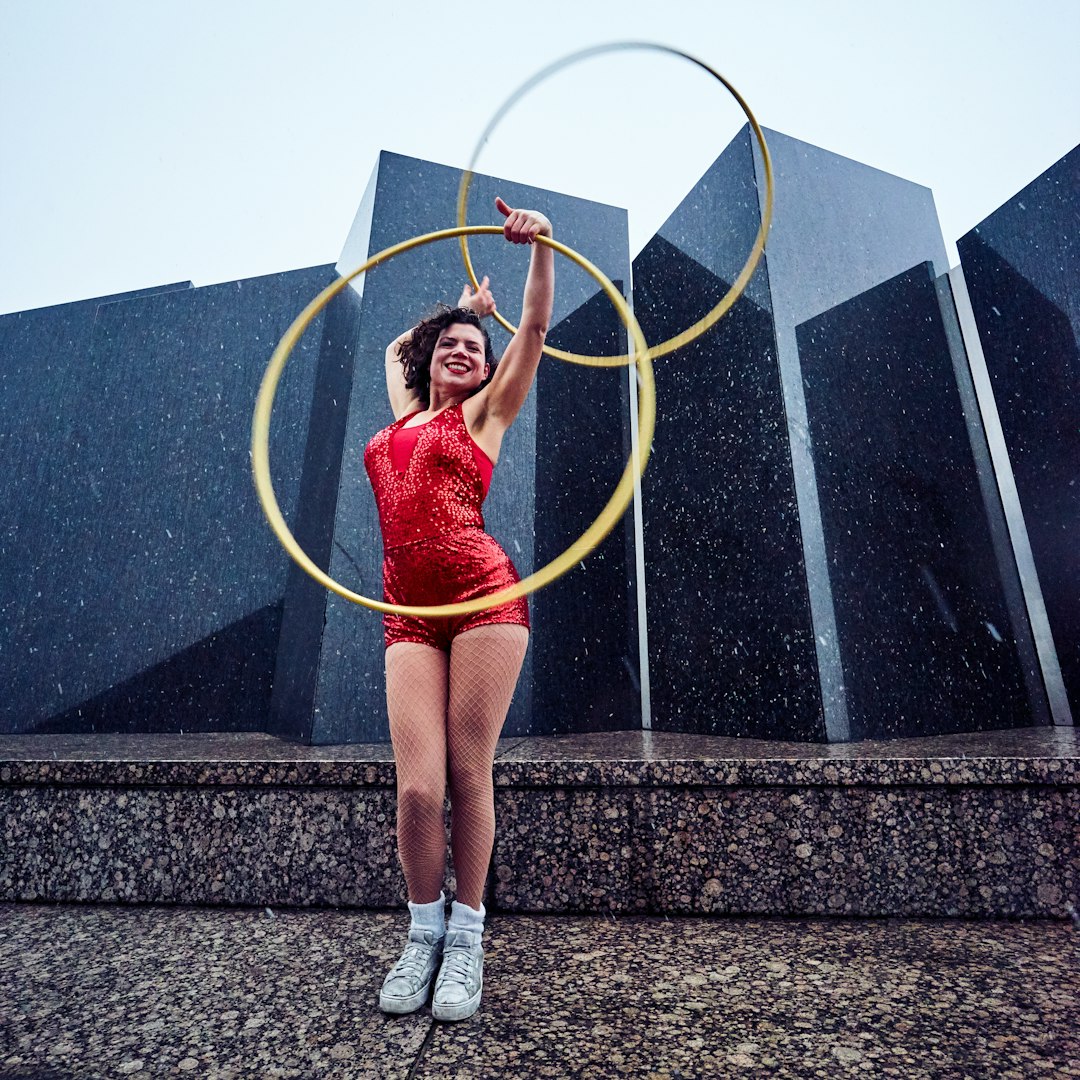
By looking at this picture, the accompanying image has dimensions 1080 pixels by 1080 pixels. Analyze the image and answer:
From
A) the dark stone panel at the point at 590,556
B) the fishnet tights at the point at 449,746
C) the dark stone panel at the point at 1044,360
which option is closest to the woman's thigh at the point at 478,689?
the fishnet tights at the point at 449,746

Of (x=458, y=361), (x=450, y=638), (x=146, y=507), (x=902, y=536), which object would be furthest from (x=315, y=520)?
(x=902, y=536)

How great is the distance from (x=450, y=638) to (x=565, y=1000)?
80cm

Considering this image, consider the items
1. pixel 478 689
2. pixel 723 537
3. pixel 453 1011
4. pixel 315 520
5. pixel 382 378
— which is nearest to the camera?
pixel 453 1011

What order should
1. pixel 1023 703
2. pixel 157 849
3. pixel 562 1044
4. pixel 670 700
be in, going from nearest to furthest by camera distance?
pixel 562 1044 → pixel 157 849 → pixel 1023 703 → pixel 670 700

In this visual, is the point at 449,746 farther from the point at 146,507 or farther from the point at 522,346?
the point at 146,507

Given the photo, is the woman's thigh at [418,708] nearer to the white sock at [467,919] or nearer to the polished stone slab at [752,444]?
the white sock at [467,919]

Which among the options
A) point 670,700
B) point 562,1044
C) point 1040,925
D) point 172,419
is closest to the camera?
point 562,1044

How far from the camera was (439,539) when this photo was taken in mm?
1619

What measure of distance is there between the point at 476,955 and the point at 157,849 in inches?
46.5

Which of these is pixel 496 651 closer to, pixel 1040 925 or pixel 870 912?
pixel 870 912

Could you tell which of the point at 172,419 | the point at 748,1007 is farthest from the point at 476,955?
the point at 172,419

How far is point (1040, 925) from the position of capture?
177cm

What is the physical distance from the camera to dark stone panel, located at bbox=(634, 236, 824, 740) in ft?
9.47

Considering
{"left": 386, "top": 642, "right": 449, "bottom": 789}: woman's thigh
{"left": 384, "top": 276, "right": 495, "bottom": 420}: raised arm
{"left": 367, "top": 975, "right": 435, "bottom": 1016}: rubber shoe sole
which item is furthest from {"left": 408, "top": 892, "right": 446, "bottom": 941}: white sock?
{"left": 384, "top": 276, "right": 495, "bottom": 420}: raised arm
